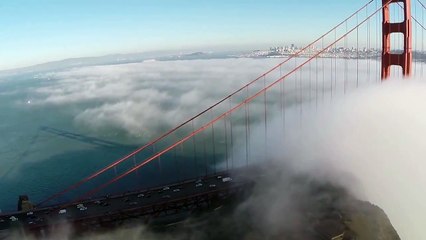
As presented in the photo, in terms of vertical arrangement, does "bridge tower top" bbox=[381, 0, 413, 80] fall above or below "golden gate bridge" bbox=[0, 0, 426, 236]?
above

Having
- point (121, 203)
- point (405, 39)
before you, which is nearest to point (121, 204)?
point (121, 203)

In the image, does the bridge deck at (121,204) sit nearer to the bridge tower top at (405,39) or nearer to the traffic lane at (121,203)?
the traffic lane at (121,203)

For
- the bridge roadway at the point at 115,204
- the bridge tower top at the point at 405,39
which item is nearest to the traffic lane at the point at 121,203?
the bridge roadway at the point at 115,204

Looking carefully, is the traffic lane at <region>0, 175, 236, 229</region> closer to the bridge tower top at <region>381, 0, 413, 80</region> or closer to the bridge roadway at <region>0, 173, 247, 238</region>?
the bridge roadway at <region>0, 173, 247, 238</region>

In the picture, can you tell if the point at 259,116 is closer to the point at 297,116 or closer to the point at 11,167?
the point at 297,116

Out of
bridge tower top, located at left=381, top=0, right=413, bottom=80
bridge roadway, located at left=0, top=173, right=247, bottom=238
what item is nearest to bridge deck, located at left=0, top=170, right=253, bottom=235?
bridge roadway, located at left=0, top=173, right=247, bottom=238

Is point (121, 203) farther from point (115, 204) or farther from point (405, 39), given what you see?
point (405, 39)
